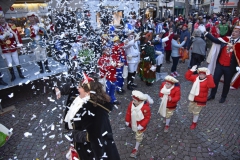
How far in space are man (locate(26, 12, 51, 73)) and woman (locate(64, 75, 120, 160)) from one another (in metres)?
4.75

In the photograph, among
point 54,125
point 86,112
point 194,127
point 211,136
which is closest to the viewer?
Answer: point 86,112

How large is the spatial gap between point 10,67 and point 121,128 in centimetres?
453

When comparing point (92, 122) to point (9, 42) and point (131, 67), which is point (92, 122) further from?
point (9, 42)

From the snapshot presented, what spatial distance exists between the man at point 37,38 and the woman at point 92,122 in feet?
15.6

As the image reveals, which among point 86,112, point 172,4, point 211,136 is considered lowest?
point 211,136

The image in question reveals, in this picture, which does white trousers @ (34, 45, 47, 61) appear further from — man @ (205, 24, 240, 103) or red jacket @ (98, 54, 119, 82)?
man @ (205, 24, 240, 103)

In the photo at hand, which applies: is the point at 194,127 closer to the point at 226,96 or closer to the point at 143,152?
the point at 143,152

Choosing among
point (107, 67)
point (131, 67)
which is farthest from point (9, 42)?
point (131, 67)

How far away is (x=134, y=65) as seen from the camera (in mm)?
6867

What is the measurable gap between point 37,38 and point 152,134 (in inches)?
208

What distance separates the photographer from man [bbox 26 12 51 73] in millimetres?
6586

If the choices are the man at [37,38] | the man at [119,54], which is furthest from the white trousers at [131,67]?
the man at [37,38]

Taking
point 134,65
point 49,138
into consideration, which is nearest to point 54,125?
point 49,138

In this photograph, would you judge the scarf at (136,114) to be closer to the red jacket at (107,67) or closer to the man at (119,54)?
the red jacket at (107,67)
